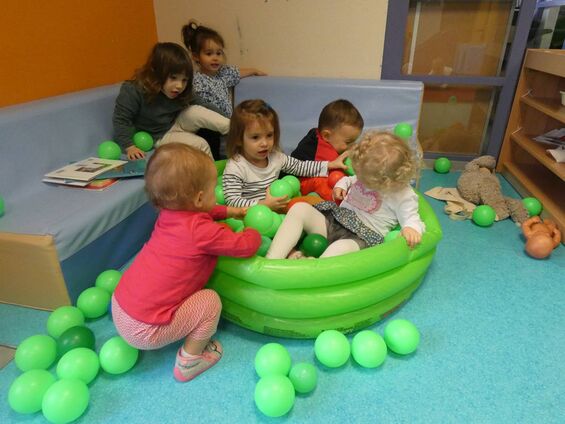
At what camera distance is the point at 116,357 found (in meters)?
1.55

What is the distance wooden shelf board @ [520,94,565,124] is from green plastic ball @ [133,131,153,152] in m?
2.78

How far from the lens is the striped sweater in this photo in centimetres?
226

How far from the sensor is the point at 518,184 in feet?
10.7

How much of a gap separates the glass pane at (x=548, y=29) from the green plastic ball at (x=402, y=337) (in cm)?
307

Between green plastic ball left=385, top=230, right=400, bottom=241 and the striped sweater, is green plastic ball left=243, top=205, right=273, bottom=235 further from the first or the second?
green plastic ball left=385, top=230, right=400, bottom=241

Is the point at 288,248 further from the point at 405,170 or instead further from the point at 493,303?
the point at 493,303

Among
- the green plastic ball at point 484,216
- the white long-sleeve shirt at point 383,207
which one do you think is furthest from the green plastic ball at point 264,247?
the green plastic ball at point 484,216

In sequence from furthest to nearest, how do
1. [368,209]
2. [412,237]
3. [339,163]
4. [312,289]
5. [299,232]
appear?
[339,163], [368,209], [299,232], [412,237], [312,289]

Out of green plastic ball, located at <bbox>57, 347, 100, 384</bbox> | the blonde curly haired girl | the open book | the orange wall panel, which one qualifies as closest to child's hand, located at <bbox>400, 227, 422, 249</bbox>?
the blonde curly haired girl

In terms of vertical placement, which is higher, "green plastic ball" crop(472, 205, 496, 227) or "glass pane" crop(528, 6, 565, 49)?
"glass pane" crop(528, 6, 565, 49)

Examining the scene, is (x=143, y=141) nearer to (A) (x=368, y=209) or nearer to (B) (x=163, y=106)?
(B) (x=163, y=106)

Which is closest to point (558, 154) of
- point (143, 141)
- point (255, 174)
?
point (255, 174)

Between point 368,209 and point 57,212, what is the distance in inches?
59.6

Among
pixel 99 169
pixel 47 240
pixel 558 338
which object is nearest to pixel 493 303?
pixel 558 338
